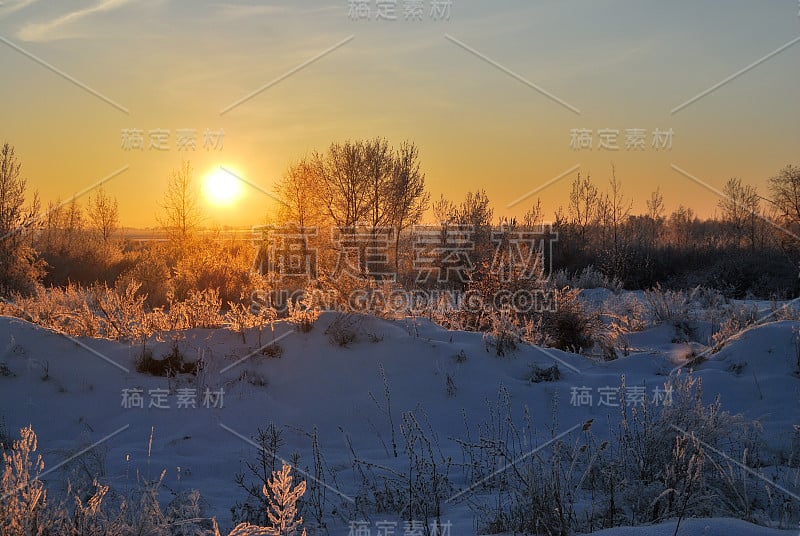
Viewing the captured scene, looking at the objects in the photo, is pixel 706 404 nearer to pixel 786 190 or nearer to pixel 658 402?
pixel 658 402

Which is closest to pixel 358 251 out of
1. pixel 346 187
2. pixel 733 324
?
pixel 346 187

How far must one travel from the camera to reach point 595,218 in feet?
129

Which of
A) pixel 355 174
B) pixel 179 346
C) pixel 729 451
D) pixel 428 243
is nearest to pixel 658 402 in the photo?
pixel 729 451

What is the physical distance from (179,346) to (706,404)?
5.53 metres

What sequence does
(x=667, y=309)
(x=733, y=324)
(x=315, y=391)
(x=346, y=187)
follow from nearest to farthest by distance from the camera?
(x=315, y=391) < (x=733, y=324) < (x=667, y=309) < (x=346, y=187)

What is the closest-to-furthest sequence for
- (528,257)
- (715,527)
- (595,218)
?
(715,527) < (528,257) < (595,218)

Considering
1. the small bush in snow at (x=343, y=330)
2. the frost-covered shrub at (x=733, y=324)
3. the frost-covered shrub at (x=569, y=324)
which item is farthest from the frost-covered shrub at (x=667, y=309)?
the small bush in snow at (x=343, y=330)

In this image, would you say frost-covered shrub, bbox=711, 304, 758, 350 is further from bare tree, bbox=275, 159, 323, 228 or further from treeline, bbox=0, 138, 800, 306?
bare tree, bbox=275, 159, 323, 228

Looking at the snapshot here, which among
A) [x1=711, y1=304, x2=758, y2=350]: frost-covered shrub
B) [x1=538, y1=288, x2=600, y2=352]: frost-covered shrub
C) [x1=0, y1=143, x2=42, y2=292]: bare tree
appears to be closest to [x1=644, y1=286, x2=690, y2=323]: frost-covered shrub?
[x1=711, y1=304, x2=758, y2=350]: frost-covered shrub

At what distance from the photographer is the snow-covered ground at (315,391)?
5.59 metres

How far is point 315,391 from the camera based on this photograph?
6.84 m

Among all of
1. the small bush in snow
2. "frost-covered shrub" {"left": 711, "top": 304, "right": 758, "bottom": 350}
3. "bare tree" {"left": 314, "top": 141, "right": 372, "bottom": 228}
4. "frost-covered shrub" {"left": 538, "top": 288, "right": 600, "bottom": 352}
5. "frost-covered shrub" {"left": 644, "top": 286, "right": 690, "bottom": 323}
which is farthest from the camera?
"bare tree" {"left": 314, "top": 141, "right": 372, "bottom": 228}

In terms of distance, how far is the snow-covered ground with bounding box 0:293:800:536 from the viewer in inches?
220

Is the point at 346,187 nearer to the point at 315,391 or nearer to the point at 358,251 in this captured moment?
the point at 358,251
